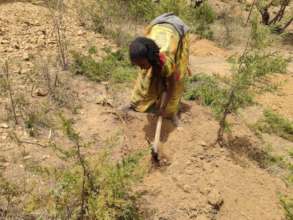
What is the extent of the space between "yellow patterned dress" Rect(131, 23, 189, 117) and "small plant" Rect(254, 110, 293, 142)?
1192 millimetres

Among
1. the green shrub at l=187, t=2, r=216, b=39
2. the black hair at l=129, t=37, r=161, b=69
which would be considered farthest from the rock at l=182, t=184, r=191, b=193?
the green shrub at l=187, t=2, r=216, b=39

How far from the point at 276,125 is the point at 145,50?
2182 millimetres

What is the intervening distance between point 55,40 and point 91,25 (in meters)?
0.87

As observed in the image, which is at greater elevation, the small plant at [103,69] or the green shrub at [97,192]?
the green shrub at [97,192]

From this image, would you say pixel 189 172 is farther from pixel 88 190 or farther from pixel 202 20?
pixel 202 20

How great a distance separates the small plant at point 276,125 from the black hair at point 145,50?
1811 mm

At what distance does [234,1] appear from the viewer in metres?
10.3

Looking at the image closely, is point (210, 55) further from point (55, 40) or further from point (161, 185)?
point (161, 185)

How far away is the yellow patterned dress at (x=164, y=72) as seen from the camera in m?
3.18

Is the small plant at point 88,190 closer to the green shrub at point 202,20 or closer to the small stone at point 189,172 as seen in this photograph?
the small stone at point 189,172

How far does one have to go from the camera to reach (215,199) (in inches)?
118

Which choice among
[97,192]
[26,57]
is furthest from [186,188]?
[26,57]

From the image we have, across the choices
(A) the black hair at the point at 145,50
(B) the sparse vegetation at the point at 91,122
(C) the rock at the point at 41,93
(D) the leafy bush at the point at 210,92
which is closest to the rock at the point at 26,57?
(B) the sparse vegetation at the point at 91,122

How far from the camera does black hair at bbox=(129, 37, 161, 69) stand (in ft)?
9.28
